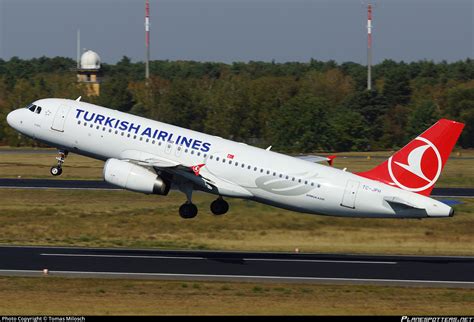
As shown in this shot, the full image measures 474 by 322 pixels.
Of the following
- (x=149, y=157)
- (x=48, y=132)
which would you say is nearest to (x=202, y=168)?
(x=149, y=157)

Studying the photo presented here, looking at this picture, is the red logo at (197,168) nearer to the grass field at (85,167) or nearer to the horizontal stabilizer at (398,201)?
the horizontal stabilizer at (398,201)

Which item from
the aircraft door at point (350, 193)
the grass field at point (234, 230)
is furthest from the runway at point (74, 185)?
the aircraft door at point (350, 193)

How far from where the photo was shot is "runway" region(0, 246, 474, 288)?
1965 inches

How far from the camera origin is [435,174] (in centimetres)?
5356

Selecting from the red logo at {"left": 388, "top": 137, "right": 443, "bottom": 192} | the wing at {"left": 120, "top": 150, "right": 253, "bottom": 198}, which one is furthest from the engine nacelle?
the red logo at {"left": 388, "top": 137, "right": 443, "bottom": 192}

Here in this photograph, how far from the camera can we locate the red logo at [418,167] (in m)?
53.4

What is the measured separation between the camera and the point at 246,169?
5600cm

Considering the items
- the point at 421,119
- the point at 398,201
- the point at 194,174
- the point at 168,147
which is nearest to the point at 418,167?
the point at 398,201

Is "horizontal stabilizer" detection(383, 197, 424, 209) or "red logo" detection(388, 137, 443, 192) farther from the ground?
"red logo" detection(388, 137, 443, 192)

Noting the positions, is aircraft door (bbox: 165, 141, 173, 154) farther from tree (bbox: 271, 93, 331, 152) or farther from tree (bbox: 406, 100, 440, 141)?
tree (bbox: 406, 100, 440, 141)

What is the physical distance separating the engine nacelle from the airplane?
0.20ft

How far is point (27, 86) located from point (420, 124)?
7011cm

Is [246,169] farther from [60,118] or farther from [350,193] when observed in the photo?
[60,118]

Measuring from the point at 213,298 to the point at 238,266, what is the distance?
9559 millimetres
